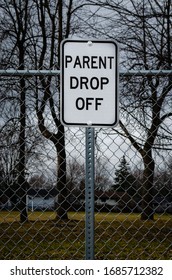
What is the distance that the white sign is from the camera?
9.18 feet

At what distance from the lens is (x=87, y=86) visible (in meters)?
2.79

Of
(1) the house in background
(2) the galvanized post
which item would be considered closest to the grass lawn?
(1) the house in background

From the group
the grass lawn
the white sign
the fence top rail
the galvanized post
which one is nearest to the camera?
the white sign

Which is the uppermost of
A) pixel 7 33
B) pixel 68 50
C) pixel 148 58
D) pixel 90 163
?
pixel 7 33

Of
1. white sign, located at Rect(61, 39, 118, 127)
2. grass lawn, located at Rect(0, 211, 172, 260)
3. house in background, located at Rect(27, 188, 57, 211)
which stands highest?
white sign, located at Rect(61, 39, 118, 127)

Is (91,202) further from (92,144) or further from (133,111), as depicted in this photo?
(133,111)

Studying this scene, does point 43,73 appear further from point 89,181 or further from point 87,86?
point 89,181

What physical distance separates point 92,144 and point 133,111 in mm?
2624

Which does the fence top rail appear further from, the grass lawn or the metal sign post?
the grass lawn

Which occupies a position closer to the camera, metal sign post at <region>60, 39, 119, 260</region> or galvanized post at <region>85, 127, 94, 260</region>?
metal sign post at <region>60, 39, 119, 260</region>

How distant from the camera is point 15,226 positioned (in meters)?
6.45

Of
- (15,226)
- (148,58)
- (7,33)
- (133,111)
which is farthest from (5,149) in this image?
(7,33)

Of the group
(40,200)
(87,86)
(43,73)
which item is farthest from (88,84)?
(40,200)

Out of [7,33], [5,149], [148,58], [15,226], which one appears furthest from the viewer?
[7,33]
